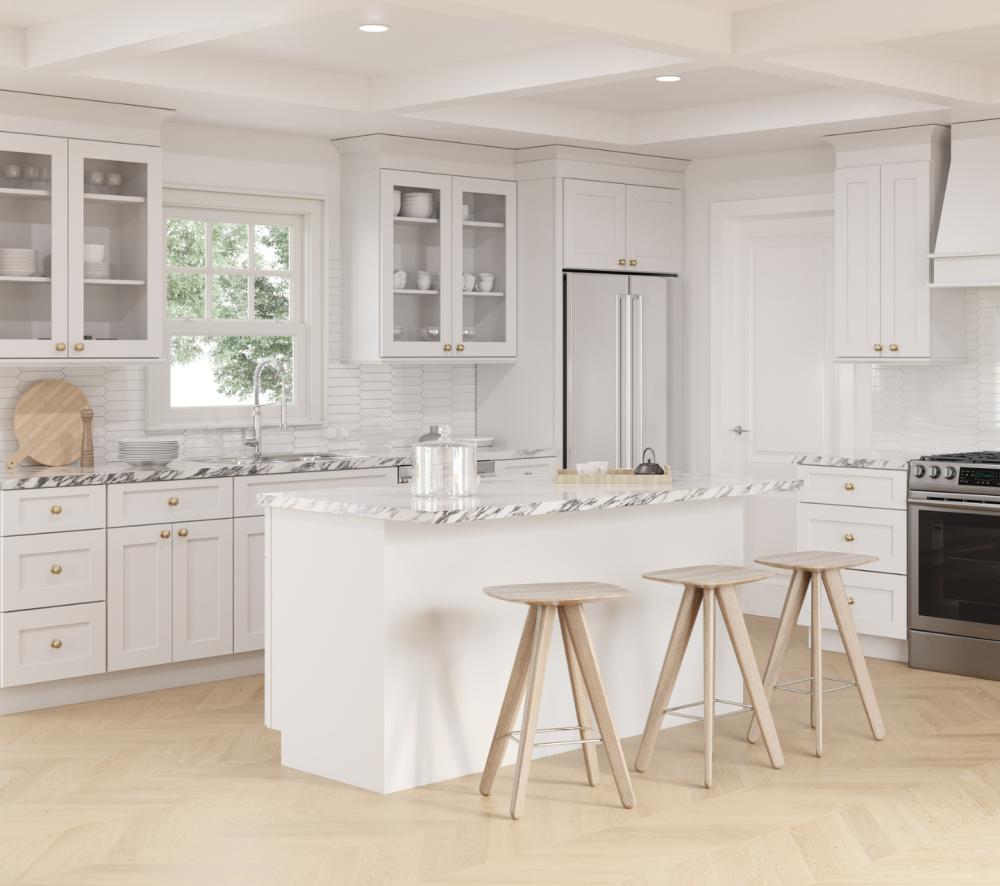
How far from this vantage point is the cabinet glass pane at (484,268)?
6.56 m

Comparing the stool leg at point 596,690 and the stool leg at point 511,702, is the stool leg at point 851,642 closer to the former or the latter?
the stool leg at point 596,690

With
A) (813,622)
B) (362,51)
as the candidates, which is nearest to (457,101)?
(362,51)

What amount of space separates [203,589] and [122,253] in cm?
146

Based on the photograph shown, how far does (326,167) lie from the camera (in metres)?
6.28

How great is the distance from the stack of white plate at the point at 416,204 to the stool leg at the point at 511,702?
9.47 feet

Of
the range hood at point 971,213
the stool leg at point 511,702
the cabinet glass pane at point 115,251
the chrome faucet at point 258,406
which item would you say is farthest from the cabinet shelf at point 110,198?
the range hood at point 971,213

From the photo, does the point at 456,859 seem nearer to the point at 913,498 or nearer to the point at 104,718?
the point at 104,718

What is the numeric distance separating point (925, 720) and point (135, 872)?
2962 millimetres

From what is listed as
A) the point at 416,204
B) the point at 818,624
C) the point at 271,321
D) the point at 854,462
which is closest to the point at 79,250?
the point at 271,321

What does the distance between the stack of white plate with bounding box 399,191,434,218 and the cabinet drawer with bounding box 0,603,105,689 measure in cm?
236

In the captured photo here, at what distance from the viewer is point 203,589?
215 inches

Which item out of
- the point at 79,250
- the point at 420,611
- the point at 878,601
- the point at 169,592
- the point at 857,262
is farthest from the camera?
the point at 857,262

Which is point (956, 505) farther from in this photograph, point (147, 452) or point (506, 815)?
point (147, 452)

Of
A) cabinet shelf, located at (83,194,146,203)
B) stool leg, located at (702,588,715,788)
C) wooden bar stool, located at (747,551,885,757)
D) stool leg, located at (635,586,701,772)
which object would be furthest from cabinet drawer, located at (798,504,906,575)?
cabinet shelf, located at (83,194,146,203)
